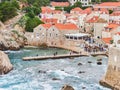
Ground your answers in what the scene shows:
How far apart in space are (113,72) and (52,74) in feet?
43.0

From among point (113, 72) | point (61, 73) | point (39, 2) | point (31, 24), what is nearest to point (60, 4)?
point (39, 2)

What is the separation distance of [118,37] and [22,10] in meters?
51.9

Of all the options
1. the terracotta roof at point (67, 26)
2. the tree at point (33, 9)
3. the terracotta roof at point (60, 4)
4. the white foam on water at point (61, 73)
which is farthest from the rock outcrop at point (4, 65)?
the terracotta roof at point (60, 4)

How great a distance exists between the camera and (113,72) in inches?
2103

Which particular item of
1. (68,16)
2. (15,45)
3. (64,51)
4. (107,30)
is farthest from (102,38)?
(68,16)

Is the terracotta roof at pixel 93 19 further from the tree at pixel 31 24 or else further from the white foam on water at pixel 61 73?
the white foam on water at pixel 61 73

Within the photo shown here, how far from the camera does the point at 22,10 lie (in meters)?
117

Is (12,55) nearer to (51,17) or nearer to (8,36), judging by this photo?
(8,36)

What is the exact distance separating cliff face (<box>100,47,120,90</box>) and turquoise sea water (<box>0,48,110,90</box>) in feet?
3.96

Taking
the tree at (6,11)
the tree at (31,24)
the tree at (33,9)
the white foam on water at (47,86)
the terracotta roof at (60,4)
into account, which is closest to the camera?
the white foam on water at (47,86)

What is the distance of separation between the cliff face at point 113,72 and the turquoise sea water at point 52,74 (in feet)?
3.96

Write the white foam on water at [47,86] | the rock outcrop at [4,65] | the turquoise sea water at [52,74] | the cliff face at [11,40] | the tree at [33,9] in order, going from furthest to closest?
the tree at [33,9] < the cliff face at [11,40] < the rock outcrop at [4,65] < the turquoise sea water at [52,74] < the white foam on water at [47,86]

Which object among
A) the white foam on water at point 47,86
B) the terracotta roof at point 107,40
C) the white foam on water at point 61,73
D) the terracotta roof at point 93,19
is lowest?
the white foam on water at point 47,86

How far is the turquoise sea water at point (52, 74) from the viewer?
56.0 meters
